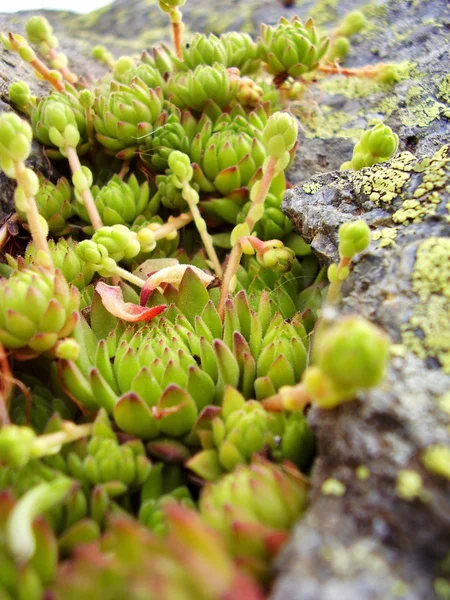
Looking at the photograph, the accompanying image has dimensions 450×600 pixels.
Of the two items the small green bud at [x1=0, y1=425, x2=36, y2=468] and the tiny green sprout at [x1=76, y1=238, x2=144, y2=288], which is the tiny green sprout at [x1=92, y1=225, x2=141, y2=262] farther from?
the small green bud at [x1=0, y1=425, x2=36, y2=468]

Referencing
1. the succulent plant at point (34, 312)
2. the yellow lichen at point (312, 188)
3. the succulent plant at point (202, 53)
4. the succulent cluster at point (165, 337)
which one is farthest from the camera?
the succulent plant at point (202, 53)

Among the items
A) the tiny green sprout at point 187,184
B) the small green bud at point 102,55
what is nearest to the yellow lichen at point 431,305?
the tiny green sprout at point 187,184

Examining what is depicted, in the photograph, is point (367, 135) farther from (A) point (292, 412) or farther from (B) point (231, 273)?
(A) point (292, 412)

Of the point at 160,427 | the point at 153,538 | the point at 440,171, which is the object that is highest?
the point at 440,171

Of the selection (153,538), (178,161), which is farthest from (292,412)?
(178,161)

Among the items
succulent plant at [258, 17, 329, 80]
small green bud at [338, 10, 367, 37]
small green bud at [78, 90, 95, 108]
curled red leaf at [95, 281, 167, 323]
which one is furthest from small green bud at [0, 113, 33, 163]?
small green bud at [338, 10, 367, 37]

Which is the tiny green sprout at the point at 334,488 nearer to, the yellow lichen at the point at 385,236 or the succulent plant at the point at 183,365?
the succulent plant at the point at 183,365

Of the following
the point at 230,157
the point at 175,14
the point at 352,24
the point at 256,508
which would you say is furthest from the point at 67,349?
the point at 352,24
